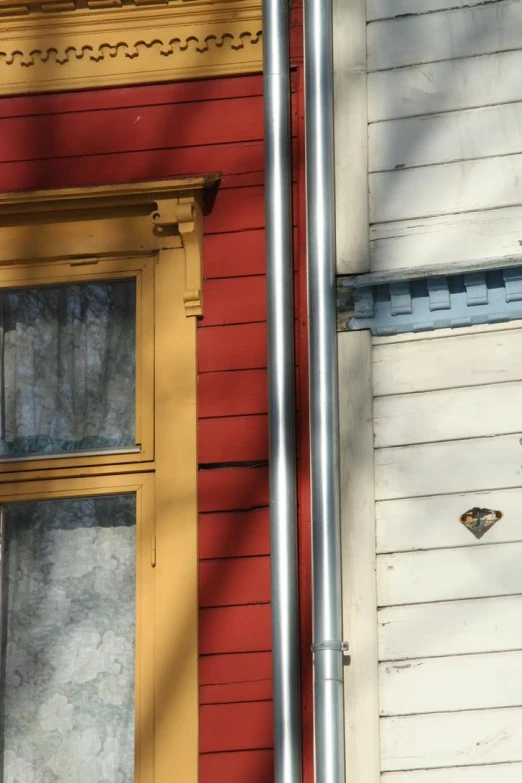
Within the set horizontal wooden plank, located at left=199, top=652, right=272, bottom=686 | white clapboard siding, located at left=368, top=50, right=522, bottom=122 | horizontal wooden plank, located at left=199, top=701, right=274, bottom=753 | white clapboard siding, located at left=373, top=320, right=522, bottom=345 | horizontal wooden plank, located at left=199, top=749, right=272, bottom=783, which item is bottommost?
horizontal wooden plank, located at left=199, top=749, right=272, bottom=783

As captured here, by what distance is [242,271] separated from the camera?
5781 mm

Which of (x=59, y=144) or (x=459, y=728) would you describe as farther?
(x=59, y=144)

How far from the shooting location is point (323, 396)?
530 centimetres

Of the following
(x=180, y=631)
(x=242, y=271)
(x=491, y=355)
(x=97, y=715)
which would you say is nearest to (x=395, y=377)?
(x=491, y=355)

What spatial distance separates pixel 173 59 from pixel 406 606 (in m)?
2.40

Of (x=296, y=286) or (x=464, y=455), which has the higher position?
(x=296, y=286)

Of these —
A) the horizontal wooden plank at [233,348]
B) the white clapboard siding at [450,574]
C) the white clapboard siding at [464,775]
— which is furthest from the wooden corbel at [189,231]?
the white clapboard siding at [464,775]

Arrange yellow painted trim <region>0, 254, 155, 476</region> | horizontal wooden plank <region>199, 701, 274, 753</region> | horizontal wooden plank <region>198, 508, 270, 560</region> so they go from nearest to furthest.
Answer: horizontal wooden plank <region>199, 701, 274, 753</region> < horizontal wooden plank <region>198, 508, 270, 560</region> < yellow painted trim <region>0, 254, 155, 476</region>

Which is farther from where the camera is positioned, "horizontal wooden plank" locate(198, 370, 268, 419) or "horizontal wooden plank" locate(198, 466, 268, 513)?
"horizontal wooden plank" locate(198, 370, 268, 419)

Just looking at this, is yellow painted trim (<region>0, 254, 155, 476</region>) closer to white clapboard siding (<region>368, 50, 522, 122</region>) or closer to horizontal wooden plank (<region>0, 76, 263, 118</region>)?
horizontal wooden plank (<region>0, 76, 263, 118</region>)

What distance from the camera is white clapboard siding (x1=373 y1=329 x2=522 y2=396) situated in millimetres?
5293

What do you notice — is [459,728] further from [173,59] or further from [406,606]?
[173,59]

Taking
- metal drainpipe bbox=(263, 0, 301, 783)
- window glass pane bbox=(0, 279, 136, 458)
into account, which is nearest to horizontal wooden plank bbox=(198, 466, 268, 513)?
metal drainpipe bbox=(263, 0, 301, 783)

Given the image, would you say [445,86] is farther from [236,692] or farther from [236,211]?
[236,692]
